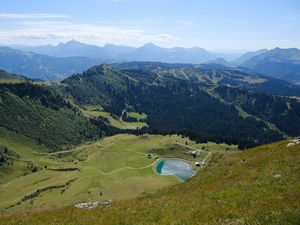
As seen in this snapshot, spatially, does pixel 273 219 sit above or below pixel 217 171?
above

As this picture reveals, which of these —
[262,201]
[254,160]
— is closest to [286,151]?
[254,160]

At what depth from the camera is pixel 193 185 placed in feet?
190

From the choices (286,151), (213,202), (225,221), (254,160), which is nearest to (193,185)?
(254,160)

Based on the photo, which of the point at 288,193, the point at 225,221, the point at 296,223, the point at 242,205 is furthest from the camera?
the point at 288,193

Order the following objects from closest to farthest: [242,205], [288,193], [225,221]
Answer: [225,221] → [242,205] → [288,193]

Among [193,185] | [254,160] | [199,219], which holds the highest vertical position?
[199,219]

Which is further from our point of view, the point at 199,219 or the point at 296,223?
the point at 199,219

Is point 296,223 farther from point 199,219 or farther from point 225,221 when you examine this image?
point 199,219

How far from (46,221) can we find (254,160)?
1393 inches

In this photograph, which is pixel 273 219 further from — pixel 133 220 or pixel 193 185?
pixel 193 185

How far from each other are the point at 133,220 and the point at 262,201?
36.4ft

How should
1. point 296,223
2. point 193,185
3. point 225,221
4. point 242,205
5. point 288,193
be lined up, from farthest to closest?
point 193,185 < point 288,193 < point 242,205 < point 225,221 < point 296,223

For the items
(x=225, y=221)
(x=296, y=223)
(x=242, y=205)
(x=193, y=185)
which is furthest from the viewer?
(x=193, y=185)

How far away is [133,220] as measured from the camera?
31750 mm
